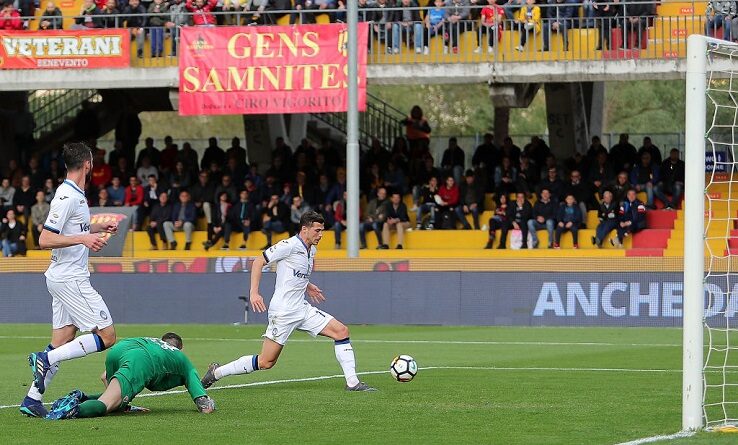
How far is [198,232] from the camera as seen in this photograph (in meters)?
31.6

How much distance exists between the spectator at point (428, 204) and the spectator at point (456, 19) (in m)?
3.17

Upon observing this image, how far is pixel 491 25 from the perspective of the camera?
29375 mm

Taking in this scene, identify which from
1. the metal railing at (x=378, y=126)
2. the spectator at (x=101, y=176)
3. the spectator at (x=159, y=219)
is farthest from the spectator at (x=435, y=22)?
the spectator at (x=101, y=176)

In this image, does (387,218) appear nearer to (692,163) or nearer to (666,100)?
(692,163)

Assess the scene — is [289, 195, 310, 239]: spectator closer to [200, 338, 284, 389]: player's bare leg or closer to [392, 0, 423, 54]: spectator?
[392, 0, 423, 54]: spectator

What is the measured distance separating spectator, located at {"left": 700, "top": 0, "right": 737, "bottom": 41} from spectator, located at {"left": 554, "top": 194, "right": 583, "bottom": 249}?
4601 millimetres

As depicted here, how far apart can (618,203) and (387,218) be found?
201 inches

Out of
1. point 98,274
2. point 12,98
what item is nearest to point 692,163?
point 98,274

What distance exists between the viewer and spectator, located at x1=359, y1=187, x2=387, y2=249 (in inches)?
1177

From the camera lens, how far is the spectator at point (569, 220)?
28672 millimetres

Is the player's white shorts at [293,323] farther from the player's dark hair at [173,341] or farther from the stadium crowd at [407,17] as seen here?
the stadium crowd at [407,17]

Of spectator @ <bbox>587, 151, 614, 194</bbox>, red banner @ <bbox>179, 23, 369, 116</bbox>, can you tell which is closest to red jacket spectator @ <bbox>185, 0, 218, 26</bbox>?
red banner @ <bbox>179, 23, 369, 116</bbox>

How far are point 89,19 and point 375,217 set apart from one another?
815cm

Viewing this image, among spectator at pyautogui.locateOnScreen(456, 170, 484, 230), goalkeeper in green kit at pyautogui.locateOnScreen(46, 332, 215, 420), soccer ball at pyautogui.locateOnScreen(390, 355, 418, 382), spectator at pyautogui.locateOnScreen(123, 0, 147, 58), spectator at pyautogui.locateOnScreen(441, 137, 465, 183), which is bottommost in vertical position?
soccer ball at pyautogui.locateOnScreen(390, 355, 418, 382)
